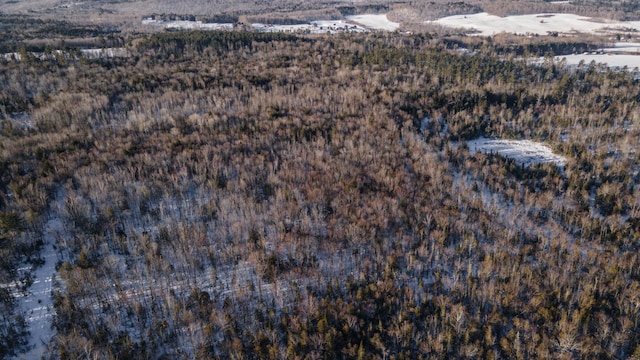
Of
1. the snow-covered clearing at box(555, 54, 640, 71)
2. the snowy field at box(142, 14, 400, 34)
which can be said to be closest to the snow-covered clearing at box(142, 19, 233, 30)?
the snowy field at box(142, 14, 400, 34)

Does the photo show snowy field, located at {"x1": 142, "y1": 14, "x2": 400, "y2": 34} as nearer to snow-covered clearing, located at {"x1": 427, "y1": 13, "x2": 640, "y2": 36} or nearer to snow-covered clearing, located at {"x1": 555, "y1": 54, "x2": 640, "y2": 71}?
snow-covered clearing, located at {"x1": 427, "y1": 13, "x2": 640, "y2": 36}

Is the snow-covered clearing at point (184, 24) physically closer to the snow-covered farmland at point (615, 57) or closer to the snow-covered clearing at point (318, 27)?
the snow-covered clearing at point (318, 27)

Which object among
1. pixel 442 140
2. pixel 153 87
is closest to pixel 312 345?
pixel 442 140

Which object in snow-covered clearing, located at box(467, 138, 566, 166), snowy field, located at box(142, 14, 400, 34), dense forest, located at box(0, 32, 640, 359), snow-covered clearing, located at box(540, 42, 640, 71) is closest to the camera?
dense forest, located at box(0, 32, 640, 359)

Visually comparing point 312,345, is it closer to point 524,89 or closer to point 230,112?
point 230,112

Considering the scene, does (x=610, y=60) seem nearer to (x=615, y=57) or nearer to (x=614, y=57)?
(x=614, y=57)
